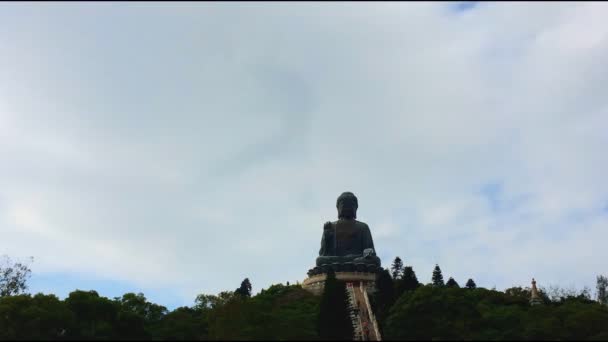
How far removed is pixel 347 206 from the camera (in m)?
55.0

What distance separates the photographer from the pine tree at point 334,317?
30.3 meters

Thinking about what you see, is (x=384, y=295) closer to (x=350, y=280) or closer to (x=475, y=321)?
(x=350, y=280)

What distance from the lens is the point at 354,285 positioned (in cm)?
4659

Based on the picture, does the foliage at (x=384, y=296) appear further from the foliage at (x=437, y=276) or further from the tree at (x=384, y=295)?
the foliage at (x=437, y=276)

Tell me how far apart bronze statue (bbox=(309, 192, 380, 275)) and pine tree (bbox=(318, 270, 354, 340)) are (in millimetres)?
17019

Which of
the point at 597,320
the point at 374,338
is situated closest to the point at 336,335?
the point at 374,338

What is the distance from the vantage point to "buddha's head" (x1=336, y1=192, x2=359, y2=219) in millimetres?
55000

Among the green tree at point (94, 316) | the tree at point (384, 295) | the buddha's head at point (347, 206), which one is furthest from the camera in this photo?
the buddha's head at point (347, 206)

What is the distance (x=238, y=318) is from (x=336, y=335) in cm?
444

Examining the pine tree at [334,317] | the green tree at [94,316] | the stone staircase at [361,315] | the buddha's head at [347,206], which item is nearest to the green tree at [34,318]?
the green tree at [94,316]

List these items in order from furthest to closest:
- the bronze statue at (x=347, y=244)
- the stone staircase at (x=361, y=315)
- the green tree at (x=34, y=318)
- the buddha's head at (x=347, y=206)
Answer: the buddha's head at (x=347, y=206) → the bronze statue at (x=347, y=244) → the stone staircase at (x=361, y=315) → the green tree at (x=34, y=318)

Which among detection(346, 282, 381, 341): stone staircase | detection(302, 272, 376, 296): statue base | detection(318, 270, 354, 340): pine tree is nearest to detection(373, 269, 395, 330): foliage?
detection(346, 282, 381, 341): stone staircase

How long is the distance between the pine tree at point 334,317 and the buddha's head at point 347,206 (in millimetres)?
22730

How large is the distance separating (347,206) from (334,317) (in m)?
24.6
